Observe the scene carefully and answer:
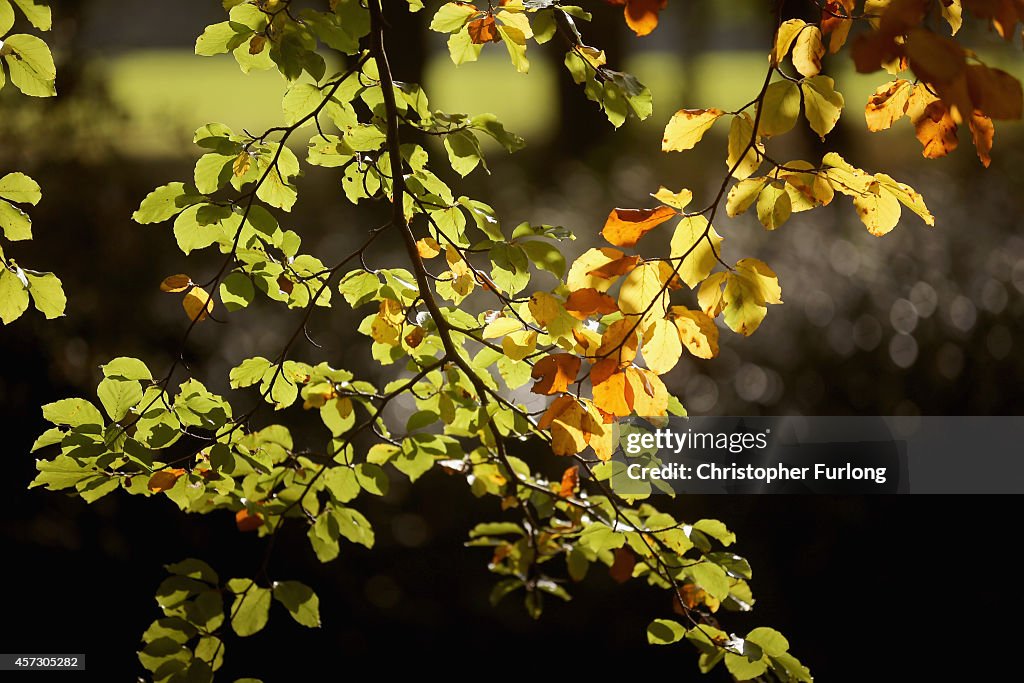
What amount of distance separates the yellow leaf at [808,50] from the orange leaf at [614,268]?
288 mm

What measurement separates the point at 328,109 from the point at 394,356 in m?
0.37

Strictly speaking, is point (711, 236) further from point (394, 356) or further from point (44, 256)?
point (44, 256)

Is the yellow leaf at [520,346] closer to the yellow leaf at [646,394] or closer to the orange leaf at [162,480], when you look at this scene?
the yellow leaf at [646,394]

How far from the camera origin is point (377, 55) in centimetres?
116

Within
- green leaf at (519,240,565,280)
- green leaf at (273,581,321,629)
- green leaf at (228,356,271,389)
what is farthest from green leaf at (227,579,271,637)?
green leaf at (519,240,565,280)

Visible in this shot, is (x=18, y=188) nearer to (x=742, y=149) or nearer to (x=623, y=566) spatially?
(x=742, y=149)

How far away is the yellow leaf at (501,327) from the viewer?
112 centimetres

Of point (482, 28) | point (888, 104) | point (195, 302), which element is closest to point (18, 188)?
point (195, 302)

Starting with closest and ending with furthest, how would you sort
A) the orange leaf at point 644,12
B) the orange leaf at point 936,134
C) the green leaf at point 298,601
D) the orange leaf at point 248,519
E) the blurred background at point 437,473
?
the orange leaf at point 644,12 < the orange leaf at point 936,134 < the green leaf at point 298,601 < the orange leaf at point 248,519 < the blurred background at point 437,473

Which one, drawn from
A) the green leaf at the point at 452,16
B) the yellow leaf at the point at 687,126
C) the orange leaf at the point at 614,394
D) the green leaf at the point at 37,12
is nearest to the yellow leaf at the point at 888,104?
the yellow leaf at the point at 687,126

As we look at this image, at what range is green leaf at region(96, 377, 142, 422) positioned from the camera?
3.74ft

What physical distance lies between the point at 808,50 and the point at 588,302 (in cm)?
38

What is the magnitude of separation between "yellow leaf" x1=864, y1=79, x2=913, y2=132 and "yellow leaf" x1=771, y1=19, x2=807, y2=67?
0.38ft

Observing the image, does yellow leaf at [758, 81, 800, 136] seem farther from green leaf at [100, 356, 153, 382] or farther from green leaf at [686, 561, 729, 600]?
green leaf at [100, 356, 153, 382]
